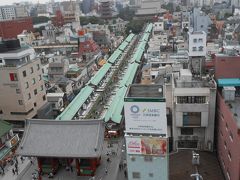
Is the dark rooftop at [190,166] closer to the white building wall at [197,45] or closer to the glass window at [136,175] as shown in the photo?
the glass window at [136,175]

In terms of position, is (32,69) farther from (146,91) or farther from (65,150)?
(146,91)

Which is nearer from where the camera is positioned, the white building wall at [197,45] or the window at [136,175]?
the window at [136,175]

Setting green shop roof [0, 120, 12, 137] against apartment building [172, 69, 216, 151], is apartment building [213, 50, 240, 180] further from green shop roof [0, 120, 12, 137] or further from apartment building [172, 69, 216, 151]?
green shop roof [0, 120, 12, 137]

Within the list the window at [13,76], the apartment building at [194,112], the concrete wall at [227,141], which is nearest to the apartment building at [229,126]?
the concrete wall at [227,141]

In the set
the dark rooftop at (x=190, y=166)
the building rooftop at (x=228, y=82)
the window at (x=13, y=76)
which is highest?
the building rooftop at (x=228, y=82)

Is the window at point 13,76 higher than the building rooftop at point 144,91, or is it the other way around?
the building rooftop at point 144,91

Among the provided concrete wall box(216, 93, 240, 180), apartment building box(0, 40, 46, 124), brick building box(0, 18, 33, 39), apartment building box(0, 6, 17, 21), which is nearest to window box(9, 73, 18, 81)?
apartment building box(0, 40, 46, 124)
